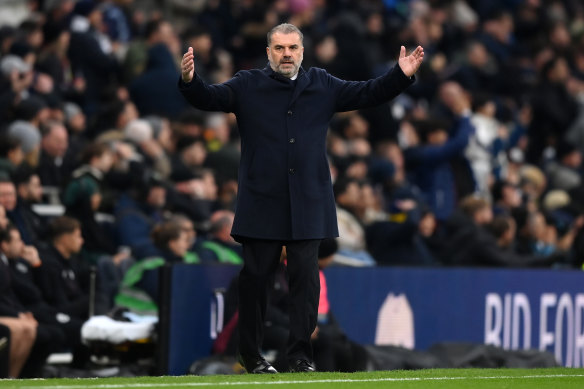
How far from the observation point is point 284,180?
349 inches

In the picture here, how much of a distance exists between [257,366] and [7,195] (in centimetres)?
386

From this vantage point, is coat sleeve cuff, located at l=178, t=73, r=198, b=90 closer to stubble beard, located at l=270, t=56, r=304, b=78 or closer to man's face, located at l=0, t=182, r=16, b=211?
stubble beard, located at l=270, t=56, r=304, b=78

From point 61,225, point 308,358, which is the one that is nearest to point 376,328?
point 61,225

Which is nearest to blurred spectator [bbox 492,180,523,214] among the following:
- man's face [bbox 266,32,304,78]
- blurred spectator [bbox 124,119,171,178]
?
blurred spectator [bbox 124,119,171,178]

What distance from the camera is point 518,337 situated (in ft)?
45.0

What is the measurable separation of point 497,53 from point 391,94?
15.6 meters

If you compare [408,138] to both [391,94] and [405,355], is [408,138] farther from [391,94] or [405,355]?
[391,94]

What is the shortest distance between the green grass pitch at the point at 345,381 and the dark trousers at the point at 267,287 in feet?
1.09

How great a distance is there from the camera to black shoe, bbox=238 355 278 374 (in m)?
8.82

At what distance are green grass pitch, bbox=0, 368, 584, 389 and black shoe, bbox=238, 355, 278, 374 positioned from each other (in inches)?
11.1

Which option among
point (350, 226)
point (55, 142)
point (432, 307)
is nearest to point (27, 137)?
point (55, 142)

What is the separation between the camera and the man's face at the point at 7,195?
469 inches

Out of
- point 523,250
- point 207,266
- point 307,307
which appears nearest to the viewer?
point 307,307

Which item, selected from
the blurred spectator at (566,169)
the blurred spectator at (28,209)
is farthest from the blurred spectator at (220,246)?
the blurred spectator at (566,169)
